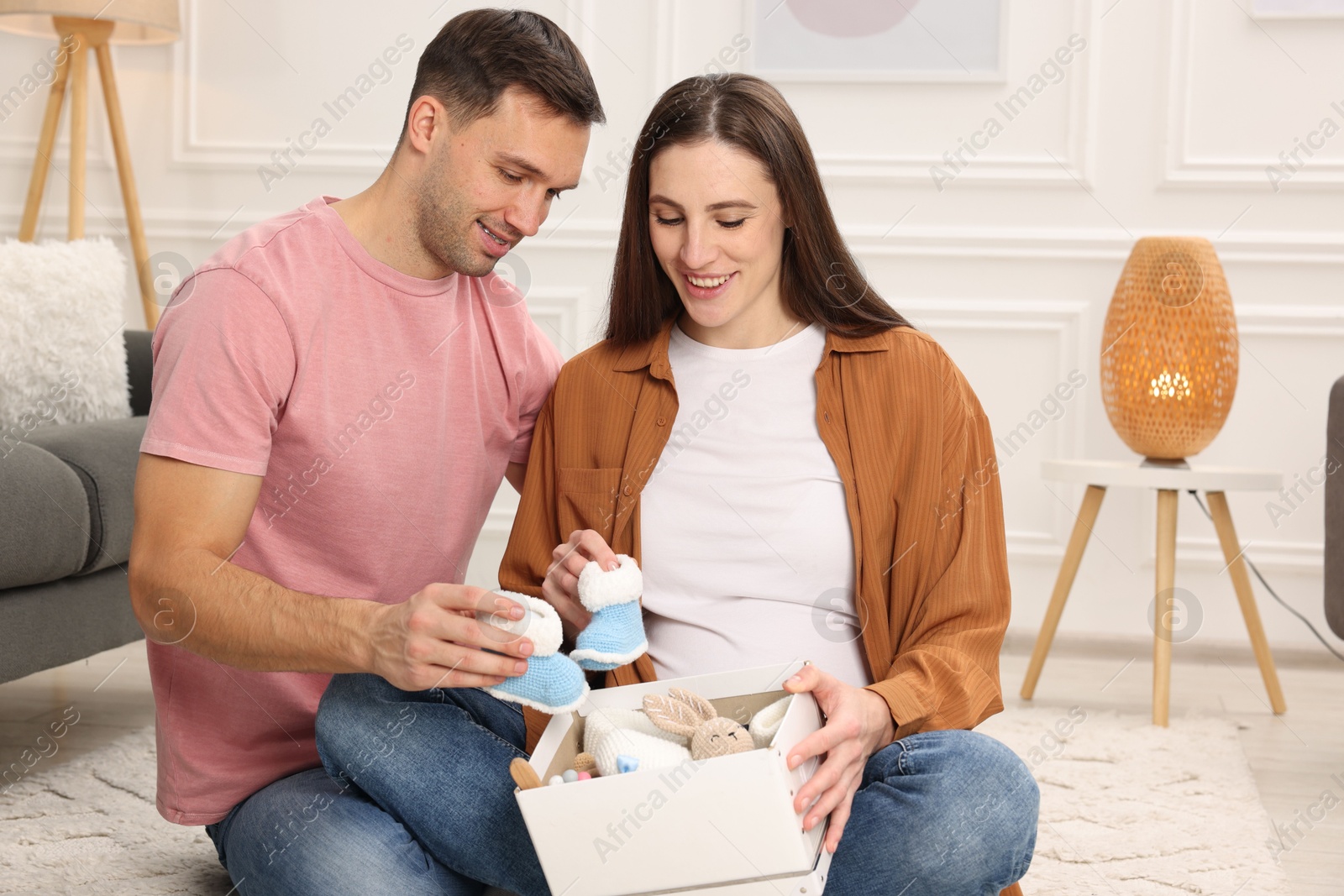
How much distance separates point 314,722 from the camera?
143cm

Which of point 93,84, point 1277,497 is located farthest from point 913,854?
point 93,84

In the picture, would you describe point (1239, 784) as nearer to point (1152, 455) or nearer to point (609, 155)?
point (1152, 455)

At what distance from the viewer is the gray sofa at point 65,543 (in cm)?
176

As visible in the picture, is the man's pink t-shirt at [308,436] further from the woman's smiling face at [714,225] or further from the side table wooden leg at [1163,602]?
the side table wooden leg at [1163,602]

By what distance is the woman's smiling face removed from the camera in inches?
54.3

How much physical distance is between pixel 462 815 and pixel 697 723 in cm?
29

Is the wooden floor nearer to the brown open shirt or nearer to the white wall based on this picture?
the white wall

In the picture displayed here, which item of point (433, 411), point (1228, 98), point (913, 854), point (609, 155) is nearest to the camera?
point (913, 854)

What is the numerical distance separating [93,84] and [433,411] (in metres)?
2.51

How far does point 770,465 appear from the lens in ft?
4.60

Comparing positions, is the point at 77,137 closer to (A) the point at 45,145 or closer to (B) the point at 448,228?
(A) the point at 45,145

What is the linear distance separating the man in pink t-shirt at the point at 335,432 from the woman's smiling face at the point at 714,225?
0.15 metres

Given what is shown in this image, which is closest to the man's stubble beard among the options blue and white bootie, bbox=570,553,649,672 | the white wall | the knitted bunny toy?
blue and white bootie, bbox=570,553,649,672

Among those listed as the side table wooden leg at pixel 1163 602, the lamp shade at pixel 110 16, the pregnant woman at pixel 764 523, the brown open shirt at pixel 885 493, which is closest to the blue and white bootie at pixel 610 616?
the pregnant woman at pixel 764 523
